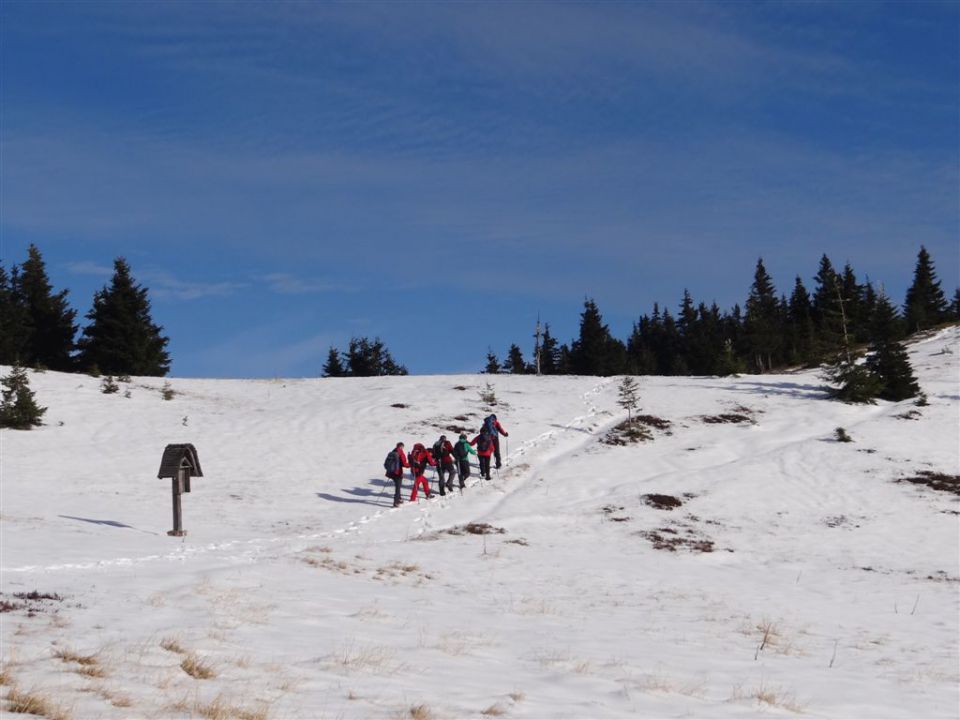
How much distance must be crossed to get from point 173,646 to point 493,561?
428 inches

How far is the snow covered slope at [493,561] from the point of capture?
841 centimetres

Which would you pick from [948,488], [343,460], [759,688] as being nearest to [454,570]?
[759,688]

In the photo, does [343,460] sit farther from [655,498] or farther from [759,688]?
[759,688]

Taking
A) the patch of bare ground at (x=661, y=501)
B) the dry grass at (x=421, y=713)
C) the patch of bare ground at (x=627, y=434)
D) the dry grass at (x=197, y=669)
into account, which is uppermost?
the patch of bare ground at (x=627, y=434)

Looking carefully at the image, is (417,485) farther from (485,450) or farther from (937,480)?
(937,480)

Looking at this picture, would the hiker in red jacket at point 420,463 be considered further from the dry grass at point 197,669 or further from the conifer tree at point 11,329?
Result: the conifer tree at point 11,329

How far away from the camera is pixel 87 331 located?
188 ft

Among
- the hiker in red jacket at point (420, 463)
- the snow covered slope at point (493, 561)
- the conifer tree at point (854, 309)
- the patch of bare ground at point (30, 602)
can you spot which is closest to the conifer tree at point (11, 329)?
the snow covered slope at point (493, 561)

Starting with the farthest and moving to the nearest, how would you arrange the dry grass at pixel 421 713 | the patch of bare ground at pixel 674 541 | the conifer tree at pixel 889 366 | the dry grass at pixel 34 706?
the conifer tree at pixel 889 366
the patch of bare ground at pixel 674 541
the dry grass at pixel 421 713
the dry grass at pixel 34 706

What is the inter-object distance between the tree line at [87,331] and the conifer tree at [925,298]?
69287 millimetres

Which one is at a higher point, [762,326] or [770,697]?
[762,326]

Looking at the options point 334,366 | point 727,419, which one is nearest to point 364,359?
point 334,366

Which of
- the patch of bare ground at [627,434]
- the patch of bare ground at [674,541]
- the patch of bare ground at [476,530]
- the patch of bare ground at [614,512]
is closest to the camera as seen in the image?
the patch of bare ground at [674,541]

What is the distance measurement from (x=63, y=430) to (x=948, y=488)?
32670 mm
